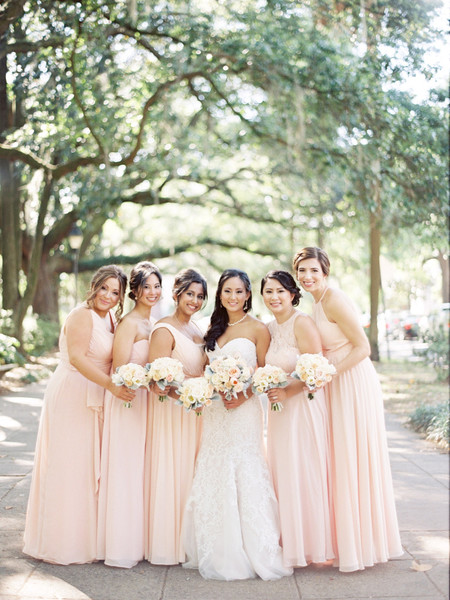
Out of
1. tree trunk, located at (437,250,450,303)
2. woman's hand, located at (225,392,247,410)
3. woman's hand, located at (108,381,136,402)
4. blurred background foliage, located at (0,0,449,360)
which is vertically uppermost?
blurred background foliage, located at (0,0,449,360)

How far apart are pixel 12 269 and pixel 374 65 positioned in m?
10.3

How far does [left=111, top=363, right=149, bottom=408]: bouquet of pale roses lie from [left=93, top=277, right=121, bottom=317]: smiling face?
622mm

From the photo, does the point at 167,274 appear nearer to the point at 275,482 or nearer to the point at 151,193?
the point at 151,193

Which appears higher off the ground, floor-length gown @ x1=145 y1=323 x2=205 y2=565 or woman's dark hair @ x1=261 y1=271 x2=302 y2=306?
woman's dark hair @ x1=261 y1=271 x2=302 y2=306

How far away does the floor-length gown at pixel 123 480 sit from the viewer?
4.71 meters

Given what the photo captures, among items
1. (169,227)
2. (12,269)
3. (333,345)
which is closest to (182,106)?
(12,269)

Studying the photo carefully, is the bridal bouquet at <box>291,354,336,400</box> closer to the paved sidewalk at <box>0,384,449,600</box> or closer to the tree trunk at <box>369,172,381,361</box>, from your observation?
the paved sidewalk at <box>0,384,449,600</box>

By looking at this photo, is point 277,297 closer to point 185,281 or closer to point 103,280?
point 185,281

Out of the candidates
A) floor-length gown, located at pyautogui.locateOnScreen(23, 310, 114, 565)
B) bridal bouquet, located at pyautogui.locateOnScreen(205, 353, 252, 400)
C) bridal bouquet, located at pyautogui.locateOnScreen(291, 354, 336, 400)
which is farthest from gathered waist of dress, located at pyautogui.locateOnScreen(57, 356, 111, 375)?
bridal bouquet, located at pyautogui.locateOnScreen(291, 354, 336, 400)

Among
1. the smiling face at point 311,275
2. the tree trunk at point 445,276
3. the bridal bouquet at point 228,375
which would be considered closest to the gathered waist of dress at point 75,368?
the bridal bouquet at point 228,375

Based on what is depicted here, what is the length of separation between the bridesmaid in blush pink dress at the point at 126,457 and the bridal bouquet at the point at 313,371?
1.23 m

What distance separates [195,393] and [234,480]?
27.9 inches

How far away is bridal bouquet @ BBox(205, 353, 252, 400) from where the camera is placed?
4527 mm

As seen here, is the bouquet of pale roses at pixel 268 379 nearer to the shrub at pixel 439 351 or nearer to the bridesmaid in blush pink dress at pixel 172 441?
the bridesmaid in blush pink dress at pixel 172 441
